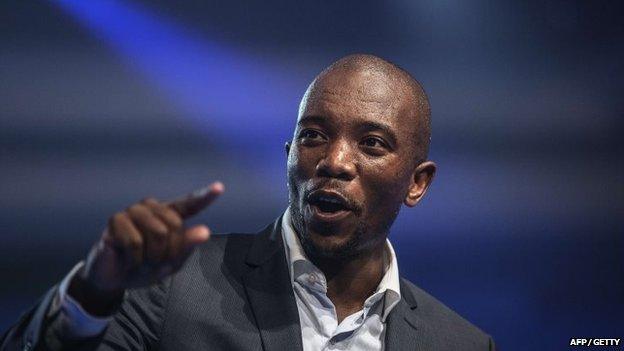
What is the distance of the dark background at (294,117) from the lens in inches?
130

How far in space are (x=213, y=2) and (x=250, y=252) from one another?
1.44 m

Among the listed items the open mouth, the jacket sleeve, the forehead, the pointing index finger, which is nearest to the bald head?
the forehead

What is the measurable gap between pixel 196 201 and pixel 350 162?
0.93 m

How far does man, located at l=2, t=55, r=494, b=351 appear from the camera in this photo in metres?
2.39

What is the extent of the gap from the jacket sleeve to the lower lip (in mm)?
502

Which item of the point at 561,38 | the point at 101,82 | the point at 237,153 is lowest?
the point at 237,153

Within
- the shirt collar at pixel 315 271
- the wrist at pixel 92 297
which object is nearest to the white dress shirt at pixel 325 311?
the shirt collar at pixel 315 271

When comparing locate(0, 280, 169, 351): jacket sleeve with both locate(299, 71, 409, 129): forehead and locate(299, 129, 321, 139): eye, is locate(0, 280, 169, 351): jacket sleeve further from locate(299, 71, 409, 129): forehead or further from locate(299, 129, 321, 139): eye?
locate(299, 71, 409, 129): forehead

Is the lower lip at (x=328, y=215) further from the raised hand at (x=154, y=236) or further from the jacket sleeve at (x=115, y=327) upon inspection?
the raised hand at (x=154, y=236)

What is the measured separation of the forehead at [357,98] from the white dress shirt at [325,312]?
0.40 meters

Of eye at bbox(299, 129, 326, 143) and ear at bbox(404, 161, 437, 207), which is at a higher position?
eye at bbox(299, 129, 326, 143)

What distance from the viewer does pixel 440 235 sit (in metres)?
3.63

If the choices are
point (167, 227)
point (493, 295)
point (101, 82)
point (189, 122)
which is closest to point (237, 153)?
point (189, 122)

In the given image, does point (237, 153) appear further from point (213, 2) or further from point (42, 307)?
point (42, 307)
